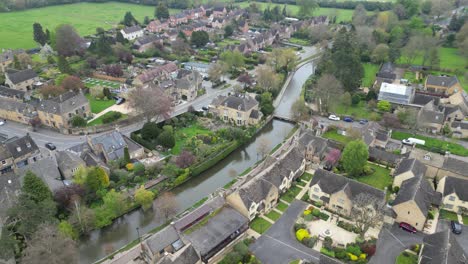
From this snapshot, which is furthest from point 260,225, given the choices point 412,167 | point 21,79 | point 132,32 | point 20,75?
point 132,32

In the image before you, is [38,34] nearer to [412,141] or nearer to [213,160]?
[213,160]

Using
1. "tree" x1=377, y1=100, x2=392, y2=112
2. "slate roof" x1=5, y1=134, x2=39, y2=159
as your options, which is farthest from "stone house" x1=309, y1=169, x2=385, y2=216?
"slate roof" x1=5, y1=134, x2=39, y2=159

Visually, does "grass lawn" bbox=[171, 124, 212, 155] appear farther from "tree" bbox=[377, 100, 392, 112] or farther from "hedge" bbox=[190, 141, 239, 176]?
"tree" bbox=[377, 100, 392, 112]

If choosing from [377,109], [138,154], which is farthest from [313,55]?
[138,154]

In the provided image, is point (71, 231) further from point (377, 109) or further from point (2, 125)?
point (377, 109)

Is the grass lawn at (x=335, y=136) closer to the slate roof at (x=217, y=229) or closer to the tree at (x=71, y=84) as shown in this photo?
the slate roof at (x=217, y=229)

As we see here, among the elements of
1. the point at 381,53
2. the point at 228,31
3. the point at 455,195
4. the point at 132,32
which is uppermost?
the point at 228,31
